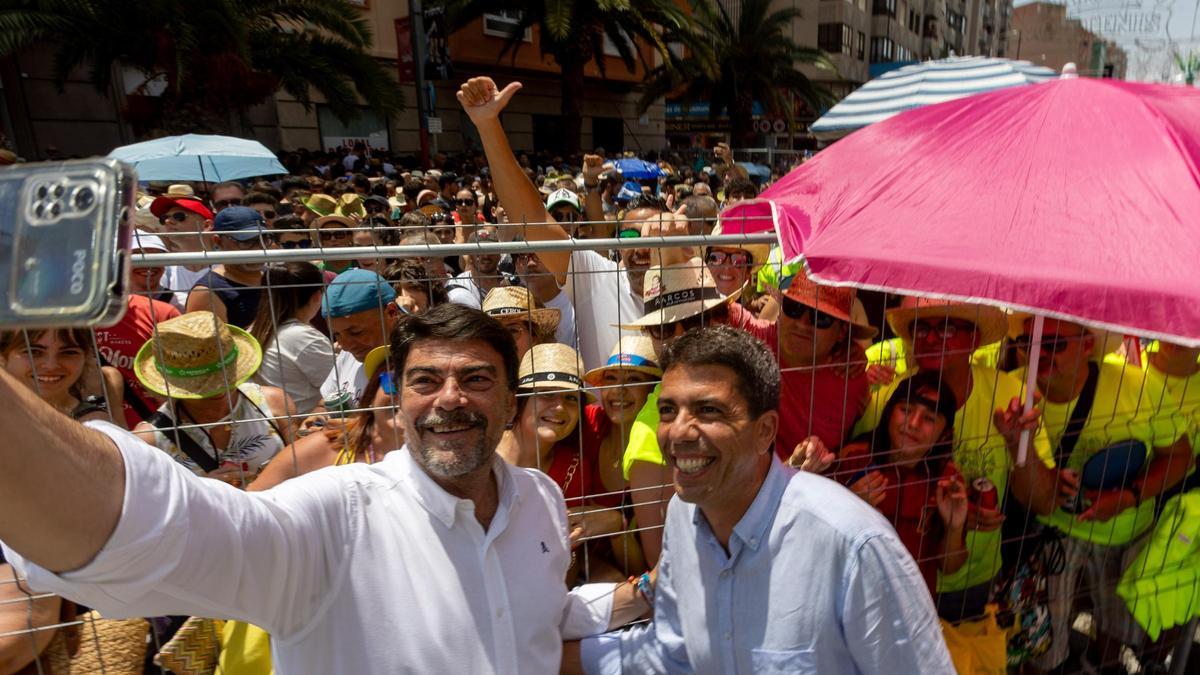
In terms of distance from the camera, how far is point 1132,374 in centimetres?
242

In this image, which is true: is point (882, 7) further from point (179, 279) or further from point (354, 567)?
point (354, 567)

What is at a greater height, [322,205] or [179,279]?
[322,205]

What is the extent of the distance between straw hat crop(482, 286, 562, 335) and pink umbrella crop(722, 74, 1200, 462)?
120 cm

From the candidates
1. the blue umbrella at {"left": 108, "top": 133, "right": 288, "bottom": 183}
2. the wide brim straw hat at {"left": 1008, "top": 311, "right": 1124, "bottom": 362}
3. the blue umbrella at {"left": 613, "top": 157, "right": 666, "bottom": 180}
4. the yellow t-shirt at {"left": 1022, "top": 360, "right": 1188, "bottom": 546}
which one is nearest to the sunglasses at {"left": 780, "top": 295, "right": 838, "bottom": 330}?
the wide brim straw hat at {"left": 1008, "top": 311, "right": 1124, "bottom": 362}

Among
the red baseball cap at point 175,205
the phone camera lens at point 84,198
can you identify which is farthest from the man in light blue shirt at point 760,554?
the red baseball cap at point 175,205

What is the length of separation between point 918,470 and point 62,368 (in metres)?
2.81

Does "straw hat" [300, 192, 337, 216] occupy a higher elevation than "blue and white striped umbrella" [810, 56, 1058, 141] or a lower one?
lower

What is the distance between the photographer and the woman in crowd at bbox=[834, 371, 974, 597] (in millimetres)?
2123

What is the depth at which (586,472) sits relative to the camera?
7.69ft

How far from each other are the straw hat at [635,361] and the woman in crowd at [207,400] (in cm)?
99

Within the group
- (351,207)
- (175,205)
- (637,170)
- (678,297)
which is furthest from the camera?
(637,170)

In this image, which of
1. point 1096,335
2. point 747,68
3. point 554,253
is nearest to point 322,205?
point 554,253

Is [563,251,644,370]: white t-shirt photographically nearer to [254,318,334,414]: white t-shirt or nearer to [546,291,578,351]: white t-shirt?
[546,291,578,351]: white t-shirt

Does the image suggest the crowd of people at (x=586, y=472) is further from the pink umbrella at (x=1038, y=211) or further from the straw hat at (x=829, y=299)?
the pink umbrella at (x=1038, y=211)
